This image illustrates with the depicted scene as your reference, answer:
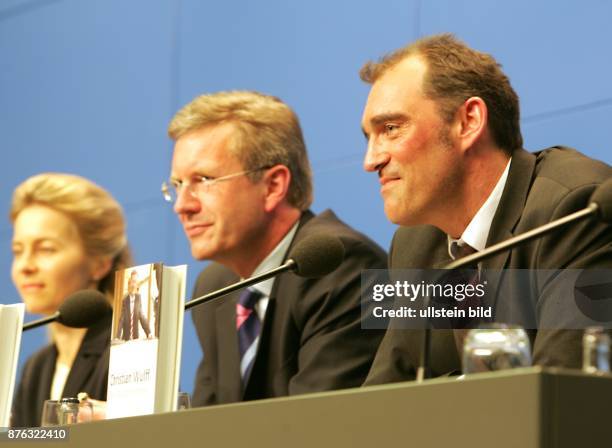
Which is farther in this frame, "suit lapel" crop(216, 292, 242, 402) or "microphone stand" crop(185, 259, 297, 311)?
"suit lapel" crop(216, 292, 242, 402)

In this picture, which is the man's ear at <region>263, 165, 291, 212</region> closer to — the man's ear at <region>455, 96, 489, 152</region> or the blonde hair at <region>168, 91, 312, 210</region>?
the blonde hair at <region>168, 91, 312, 210</region>

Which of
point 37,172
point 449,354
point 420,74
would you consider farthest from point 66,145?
point 449,354

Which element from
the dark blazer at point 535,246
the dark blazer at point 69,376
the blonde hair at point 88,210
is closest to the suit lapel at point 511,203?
the dark blazer at point 535,246

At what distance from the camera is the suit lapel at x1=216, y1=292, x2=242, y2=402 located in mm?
2939

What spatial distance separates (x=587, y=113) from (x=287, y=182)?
87 centimetres

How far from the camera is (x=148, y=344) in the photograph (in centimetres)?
189

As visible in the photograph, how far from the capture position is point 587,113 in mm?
2826

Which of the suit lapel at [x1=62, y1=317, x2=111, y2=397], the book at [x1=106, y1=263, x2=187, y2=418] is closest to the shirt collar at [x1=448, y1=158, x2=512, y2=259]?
the book at [x1=106, y1=263, x2=187, y2=418]

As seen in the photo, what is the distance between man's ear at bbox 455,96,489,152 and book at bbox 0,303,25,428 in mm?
991

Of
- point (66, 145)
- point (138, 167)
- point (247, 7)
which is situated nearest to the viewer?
point (247, 7)

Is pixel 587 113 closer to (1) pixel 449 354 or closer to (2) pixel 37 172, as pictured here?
(1) pixel 449 354

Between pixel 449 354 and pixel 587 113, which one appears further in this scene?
pixel 587 113

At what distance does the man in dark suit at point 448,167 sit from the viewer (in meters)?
2.27

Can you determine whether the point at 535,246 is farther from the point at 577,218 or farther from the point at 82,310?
the point at 82,310
